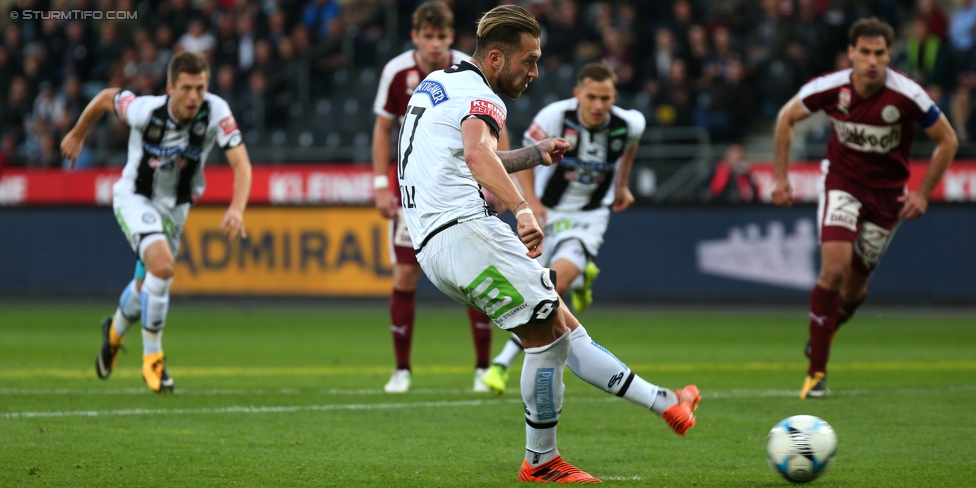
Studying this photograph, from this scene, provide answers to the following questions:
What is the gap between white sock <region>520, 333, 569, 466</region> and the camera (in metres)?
5.21

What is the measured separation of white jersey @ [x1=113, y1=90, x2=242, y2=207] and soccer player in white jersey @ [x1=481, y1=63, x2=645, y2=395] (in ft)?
7.27

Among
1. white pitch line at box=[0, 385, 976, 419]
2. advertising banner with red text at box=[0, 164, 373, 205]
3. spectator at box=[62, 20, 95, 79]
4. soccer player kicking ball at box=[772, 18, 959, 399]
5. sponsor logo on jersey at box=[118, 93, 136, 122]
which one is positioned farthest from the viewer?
spectator at box=[62, 20, 95, 79]

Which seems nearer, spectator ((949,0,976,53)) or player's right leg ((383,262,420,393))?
player's right leg ((383,262,420,393))

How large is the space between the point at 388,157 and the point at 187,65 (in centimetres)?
156

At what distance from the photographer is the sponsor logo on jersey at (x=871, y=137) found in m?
8.39

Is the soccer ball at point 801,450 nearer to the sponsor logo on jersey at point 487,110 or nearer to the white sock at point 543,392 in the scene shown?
the white sock at point 543,392

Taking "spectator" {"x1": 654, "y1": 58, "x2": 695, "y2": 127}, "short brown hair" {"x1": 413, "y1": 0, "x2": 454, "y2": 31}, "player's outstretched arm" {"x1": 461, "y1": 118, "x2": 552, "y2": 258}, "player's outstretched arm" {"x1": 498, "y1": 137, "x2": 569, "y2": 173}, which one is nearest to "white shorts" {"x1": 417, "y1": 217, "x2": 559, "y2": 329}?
"player's outstretched arm" {"x1": 461, "y1": 118, "x2": 552, "y2": 258}

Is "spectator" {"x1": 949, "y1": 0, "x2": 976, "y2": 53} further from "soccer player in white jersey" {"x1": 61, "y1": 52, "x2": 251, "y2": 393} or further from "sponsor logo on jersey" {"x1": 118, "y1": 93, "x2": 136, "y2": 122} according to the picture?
"sponsor logo on jersey" {"x1": 118, "y1": 93, "x2": 136, "y2": 122}

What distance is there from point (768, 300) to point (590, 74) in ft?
26.7

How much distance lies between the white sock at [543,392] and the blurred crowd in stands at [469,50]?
1306 centimetres

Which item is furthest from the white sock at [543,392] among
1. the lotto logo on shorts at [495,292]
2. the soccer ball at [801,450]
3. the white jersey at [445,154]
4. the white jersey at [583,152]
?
the white jersey at [583,152]

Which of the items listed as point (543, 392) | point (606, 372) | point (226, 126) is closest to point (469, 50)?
point (226, 126)

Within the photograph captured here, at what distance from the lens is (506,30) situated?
5.13 m

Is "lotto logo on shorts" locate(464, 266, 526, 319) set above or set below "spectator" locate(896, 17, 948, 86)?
below
